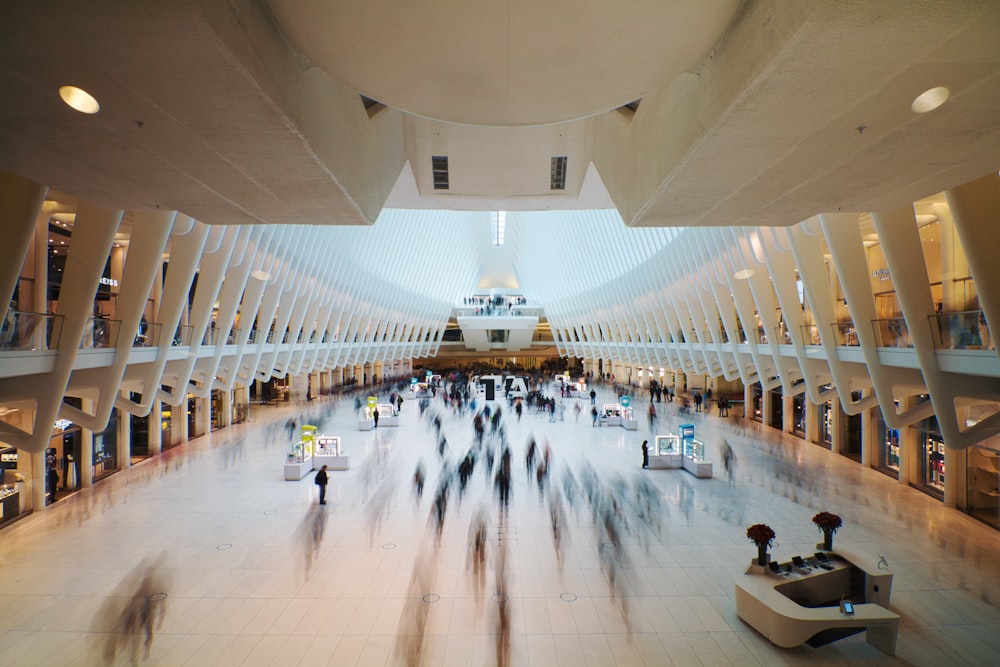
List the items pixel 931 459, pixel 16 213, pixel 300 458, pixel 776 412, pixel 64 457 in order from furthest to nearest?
pixel 776 412, pixel 300 458, pixel 64 457, pixel 931 459, pixel 16 213

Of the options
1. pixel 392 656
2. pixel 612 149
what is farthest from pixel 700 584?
pixel 612 149

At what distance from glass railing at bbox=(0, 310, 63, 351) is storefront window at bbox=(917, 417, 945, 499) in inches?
743

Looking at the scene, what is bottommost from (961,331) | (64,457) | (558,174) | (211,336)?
(64,457)

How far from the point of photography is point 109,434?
16.4 metres

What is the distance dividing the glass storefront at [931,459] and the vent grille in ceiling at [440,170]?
44.7 ft

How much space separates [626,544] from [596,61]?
865cm

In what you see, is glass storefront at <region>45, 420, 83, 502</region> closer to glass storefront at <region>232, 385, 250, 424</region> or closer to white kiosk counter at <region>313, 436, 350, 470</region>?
white kiosk counter at <region>313, 436, 350, 470</region>

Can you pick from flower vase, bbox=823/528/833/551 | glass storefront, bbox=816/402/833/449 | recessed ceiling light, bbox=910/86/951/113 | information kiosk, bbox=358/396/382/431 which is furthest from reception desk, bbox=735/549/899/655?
information kiosk, bbox=358/396/382/431

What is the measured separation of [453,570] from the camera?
9.02 metres

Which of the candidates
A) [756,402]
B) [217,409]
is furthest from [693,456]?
[217,409]

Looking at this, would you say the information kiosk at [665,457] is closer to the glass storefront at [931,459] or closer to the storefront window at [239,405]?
the glass storefront at [931,459]

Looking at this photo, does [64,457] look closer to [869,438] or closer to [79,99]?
[79,99]

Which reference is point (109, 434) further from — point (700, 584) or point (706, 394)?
point (706, 394)

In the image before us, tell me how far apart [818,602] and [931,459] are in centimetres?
914
